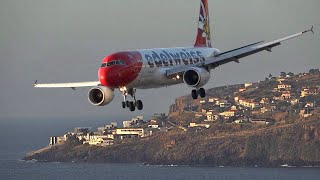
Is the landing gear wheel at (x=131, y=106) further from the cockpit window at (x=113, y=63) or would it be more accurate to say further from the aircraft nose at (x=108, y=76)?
the cockpit window at (x=113, y=63)

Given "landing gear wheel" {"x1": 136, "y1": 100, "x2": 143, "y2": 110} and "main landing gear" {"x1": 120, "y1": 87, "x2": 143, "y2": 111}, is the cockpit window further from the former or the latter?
"landing gear wheel" {"x1": 136, "y1": 100, "x2": 143, "y2": 110}

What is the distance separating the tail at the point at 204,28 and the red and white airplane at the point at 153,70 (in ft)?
28.0

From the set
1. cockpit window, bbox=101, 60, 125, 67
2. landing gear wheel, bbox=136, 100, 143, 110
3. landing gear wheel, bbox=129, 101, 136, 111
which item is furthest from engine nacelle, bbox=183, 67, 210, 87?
cockpit window, bbox=101, 60, 125, 67

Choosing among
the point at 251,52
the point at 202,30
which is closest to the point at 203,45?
the point at 202,30

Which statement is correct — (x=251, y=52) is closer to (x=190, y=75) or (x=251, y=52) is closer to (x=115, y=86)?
(x=190, y=75)

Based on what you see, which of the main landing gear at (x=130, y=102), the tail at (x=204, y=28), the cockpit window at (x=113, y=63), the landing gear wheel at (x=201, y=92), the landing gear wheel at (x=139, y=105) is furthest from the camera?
the tail at (x=204, y=28)

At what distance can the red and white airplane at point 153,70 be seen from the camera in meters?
112

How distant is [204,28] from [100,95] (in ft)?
91.9

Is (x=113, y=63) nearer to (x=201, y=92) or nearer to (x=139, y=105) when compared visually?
(x=139, y=105)

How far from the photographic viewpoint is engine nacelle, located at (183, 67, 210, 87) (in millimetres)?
118000

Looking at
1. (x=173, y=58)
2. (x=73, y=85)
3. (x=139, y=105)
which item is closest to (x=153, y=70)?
(x=139, y=105)

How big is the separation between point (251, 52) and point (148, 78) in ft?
37.4

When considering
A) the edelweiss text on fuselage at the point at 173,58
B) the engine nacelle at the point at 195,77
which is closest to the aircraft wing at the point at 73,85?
the edelweiss text on fuselage at the point at 173,58

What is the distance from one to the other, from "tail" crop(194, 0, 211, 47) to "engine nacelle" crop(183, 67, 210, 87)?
1739 cm
